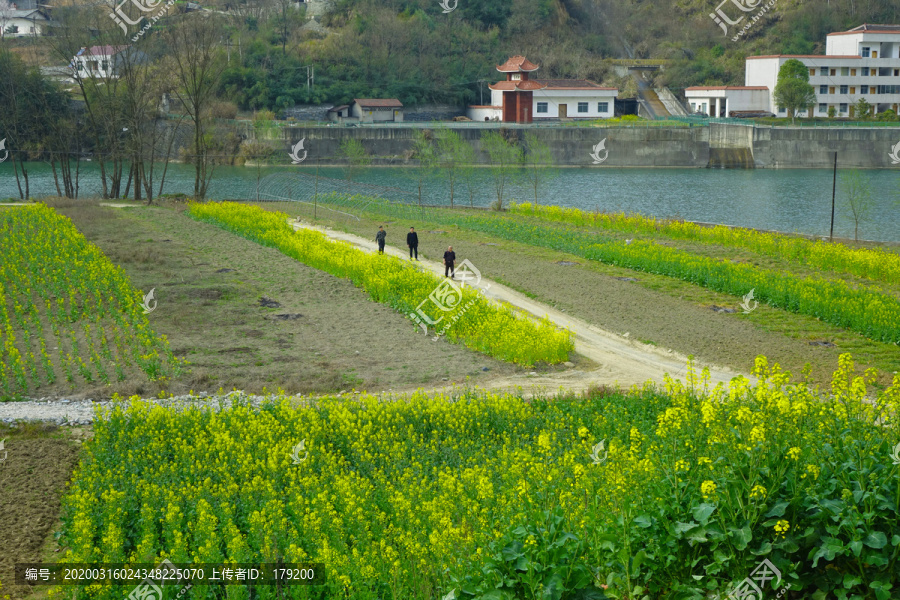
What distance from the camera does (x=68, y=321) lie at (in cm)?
1772

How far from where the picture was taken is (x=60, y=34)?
51.3 m

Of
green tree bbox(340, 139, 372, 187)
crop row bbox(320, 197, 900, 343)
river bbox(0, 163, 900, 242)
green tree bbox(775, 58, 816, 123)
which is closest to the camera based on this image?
crop row bbox(320, 197, 900, 343)

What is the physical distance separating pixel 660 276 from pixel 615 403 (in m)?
11.6

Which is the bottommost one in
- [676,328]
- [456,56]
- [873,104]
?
[676,328]

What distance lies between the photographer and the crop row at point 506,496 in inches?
236

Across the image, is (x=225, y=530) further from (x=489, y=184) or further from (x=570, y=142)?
(x=570, y=142)

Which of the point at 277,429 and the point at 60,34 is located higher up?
the point at 60,34

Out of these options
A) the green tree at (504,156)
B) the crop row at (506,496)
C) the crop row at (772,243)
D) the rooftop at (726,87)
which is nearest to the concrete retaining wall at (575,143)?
the rooftop at (726,87)

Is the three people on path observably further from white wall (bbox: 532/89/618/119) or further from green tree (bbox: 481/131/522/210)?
white wall (bbox: 532/89/618/119)

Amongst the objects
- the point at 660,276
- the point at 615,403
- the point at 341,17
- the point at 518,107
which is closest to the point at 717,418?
the point at 615,403

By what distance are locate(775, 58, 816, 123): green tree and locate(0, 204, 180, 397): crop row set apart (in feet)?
221

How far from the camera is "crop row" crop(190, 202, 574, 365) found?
1562 cm

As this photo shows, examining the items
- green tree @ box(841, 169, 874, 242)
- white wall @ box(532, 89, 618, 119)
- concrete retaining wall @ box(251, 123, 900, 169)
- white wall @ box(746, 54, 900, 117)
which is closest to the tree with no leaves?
concrete retaining wall @ box(251, 123, 900, 169)

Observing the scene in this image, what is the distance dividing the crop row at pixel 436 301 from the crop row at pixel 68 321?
5555 mm
